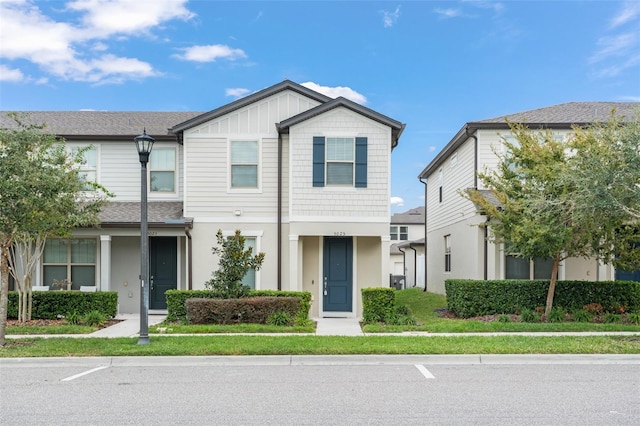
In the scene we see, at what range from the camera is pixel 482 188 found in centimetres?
1792

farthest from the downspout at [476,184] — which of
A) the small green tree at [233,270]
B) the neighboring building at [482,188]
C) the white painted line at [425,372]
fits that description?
the white painted line at [425,372]

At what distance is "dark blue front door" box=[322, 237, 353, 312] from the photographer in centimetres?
1659

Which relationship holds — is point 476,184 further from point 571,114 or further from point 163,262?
point 163,262

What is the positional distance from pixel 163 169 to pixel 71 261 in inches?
154

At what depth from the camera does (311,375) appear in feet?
29.2

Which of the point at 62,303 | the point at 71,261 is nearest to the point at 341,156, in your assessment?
the point at 62,303

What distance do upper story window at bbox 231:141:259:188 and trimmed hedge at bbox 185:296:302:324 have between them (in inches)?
158

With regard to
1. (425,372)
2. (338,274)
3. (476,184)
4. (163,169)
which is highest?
(163,169)

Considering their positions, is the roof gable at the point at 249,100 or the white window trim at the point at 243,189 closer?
the roof gable at the point at 249,100

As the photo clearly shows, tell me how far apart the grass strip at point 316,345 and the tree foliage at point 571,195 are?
2.73 meters

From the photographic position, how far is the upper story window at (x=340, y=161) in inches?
627

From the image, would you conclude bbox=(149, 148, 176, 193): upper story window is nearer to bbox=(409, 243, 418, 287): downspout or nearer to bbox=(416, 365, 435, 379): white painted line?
bbox=(416, 365, 435, 379): white painted line

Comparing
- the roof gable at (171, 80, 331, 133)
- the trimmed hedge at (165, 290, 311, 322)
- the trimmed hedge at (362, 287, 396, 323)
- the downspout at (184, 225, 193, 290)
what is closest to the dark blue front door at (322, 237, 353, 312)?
the trimmed hedge at (165, 290, 311, 322)

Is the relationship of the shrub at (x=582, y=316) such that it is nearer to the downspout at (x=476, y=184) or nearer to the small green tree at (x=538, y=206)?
the small green tree at (x=538, y=206)
